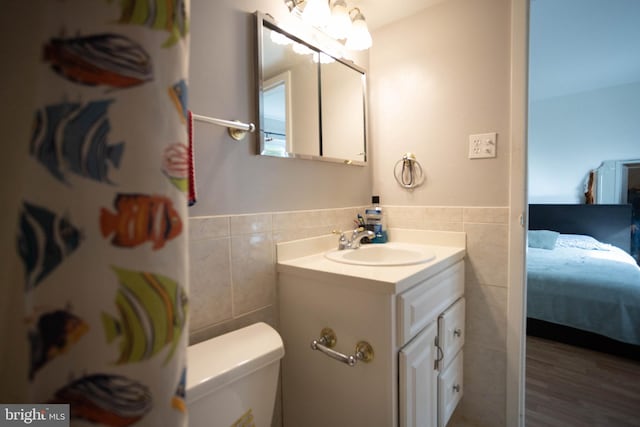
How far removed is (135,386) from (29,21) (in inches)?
15.8

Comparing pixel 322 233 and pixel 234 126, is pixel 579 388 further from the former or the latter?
pixel 234 126

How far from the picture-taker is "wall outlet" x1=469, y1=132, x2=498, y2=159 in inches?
51.0

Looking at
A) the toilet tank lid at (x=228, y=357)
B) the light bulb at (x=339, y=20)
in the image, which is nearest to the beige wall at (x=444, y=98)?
the light bulb at (x=339, y=20)

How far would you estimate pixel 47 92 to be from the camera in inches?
11.1

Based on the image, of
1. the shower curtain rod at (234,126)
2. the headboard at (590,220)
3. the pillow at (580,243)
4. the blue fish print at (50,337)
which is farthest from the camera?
the headboard at (590,220)

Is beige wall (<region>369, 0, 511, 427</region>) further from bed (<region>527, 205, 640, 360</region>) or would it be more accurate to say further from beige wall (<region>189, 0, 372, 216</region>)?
bed (<region>527, 205, 640, 360</region>)

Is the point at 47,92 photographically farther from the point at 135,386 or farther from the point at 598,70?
the point at 598,70

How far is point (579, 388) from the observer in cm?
164

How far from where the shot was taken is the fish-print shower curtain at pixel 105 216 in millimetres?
283

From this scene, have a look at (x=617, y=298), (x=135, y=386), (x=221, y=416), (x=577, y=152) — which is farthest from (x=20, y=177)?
(x=577, y=152)

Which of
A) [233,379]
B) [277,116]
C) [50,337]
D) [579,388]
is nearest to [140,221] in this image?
[50,337]

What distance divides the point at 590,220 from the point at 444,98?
11.4 feet

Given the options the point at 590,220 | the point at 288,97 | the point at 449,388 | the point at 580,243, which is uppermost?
the point at 288,97

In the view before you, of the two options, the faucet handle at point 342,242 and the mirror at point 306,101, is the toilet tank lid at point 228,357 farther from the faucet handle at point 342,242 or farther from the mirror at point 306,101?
the mirror at point 306,101
